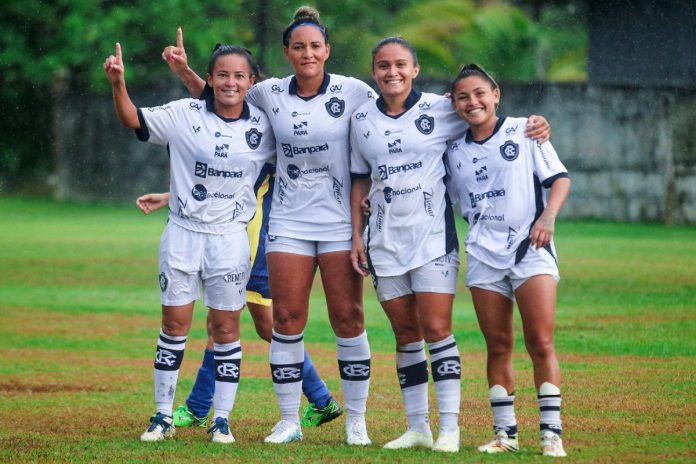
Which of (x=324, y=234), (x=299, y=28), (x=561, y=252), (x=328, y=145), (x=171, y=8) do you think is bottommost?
(x=561, y=252)

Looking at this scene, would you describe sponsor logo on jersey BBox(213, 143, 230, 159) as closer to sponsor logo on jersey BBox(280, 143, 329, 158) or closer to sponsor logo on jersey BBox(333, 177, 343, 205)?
sponsor logo on jersey BBox(280, 143, 329, 158)

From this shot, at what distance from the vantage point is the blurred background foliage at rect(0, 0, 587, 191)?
1455 inches

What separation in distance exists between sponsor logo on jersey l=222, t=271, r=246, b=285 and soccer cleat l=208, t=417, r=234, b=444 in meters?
0.79

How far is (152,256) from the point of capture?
20906 millimetres

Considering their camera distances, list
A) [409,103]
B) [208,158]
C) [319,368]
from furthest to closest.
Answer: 1. [319,368]
2. [208,158]
3. [409,103]

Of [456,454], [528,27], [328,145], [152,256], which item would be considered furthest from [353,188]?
[528,27]

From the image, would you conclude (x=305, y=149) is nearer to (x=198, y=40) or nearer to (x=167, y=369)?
(x=167, y=369)

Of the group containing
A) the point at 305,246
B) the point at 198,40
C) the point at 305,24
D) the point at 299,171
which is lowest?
the point at 305,246

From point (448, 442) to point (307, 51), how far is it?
90.2 inches

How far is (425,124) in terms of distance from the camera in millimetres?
7262

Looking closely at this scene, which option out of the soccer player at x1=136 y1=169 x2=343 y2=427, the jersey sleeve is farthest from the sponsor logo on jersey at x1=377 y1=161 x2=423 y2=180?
the jersey sleeve

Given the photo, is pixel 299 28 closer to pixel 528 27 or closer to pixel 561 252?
pixel 561 252

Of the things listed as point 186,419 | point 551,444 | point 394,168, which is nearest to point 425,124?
point 394,168

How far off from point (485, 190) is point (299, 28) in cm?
142
